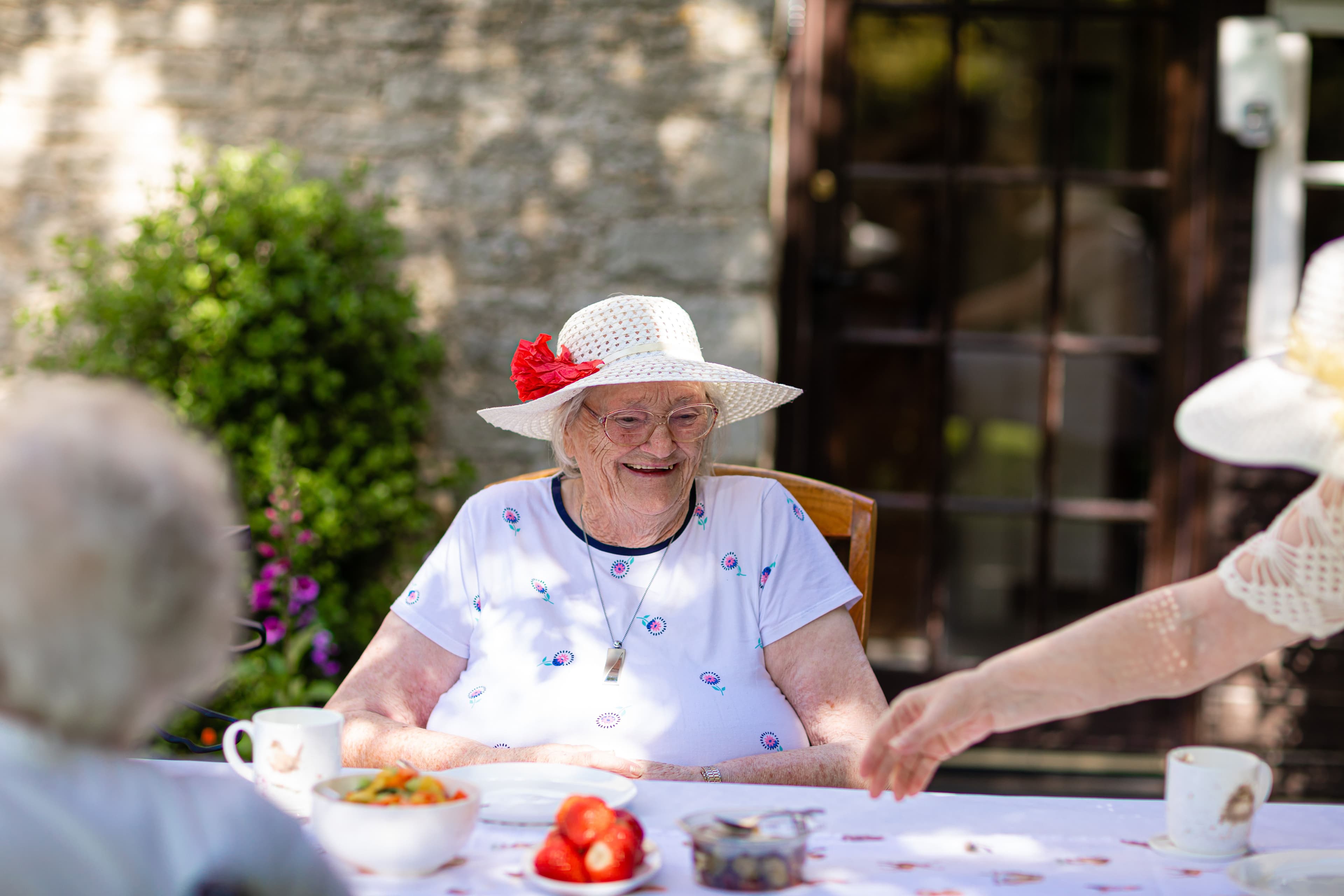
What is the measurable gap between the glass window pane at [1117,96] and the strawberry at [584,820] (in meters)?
3.15

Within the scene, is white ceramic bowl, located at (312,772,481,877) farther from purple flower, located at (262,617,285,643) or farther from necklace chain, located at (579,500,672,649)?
purple flower, located at (262,617,285,643)

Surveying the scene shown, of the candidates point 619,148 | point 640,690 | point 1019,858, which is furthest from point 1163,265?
point 1019,858

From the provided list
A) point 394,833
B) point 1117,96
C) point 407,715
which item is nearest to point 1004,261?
point 1117,96

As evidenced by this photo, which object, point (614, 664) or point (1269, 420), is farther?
point (614, 664)

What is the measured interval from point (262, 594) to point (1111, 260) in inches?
128

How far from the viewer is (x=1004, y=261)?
5883 mm

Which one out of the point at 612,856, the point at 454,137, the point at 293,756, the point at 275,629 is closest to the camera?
the point at 612,856

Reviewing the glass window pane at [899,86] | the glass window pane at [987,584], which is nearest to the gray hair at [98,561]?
the glass window pane at [899,86]

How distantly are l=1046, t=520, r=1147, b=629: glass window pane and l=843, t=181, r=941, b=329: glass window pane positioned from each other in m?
1.12

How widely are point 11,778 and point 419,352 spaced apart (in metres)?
2.75

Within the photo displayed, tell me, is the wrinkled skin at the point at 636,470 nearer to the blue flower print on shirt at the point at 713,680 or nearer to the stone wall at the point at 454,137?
the blue flower print on shirt at the point at 713,680

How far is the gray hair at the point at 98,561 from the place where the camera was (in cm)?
71

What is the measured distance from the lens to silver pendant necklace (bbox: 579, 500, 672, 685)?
1.95 metres

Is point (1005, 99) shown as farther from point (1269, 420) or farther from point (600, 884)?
point (600, 884)
